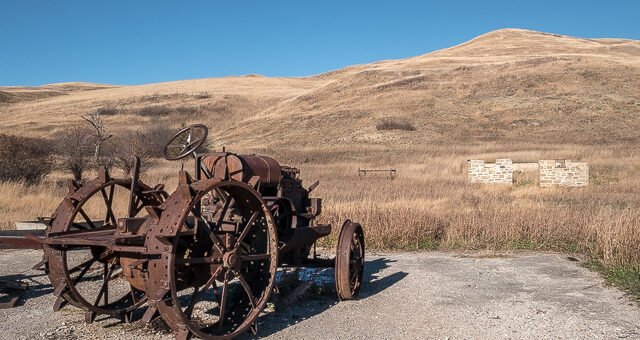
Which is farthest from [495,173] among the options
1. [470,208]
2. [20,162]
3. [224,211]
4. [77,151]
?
[224,211]

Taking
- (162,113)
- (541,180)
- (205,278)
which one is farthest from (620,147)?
(162,113)

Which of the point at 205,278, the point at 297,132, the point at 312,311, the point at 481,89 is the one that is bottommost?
the point at 312,311

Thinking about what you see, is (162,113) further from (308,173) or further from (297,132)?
(308,173)

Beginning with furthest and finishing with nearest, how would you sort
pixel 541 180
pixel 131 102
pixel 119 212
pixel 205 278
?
pixel 131 102 → pixel 541 180 → pixel 119 212 → pixel 205 278

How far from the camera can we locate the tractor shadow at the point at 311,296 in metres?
6.17

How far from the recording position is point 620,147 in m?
36.2

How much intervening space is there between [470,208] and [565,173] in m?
10.2

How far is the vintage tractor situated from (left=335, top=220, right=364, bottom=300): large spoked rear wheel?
0.5 inches

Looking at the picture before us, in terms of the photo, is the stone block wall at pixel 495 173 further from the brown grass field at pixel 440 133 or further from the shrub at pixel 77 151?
the shrub at pixel 77 151

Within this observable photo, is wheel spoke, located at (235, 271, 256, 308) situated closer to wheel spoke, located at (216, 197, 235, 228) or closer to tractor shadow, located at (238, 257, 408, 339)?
tractor shadow, located at (238, 257, 408, 339)

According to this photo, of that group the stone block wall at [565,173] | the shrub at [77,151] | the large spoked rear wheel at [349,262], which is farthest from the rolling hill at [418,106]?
the large spoked rear wheel at [349,262]

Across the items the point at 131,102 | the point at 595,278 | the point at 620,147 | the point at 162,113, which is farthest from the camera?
A: the point at 131,102

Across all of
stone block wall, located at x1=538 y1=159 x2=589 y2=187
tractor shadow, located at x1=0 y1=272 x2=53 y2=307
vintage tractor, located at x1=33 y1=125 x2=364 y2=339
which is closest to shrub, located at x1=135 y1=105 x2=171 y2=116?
stone block wall, located at x1=538 y1=159 x2=589 y2=187

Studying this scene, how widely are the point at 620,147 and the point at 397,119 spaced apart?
A: 58.4 ft
